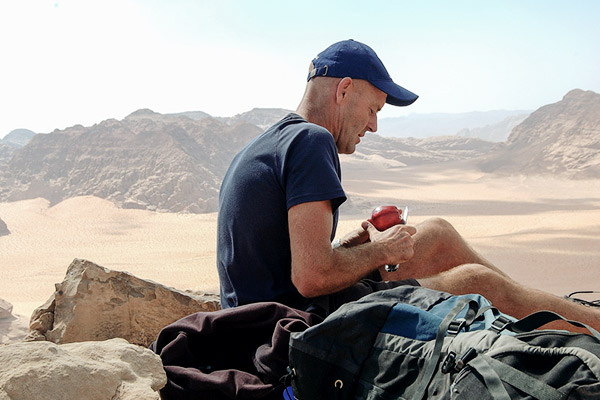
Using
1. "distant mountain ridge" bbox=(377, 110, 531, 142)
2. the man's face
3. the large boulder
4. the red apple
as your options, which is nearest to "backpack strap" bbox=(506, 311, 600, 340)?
the red apple

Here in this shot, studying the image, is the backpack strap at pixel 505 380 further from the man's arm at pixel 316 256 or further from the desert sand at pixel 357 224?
the desert sand at pixel 357 224

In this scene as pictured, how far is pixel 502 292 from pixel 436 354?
3.02ft

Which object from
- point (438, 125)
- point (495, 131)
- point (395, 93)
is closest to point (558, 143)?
point (395, 93)

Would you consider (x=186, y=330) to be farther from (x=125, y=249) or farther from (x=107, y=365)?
(x=125, y=249)

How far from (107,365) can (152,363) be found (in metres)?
0.16

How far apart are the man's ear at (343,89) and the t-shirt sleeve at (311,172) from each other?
0.44 meters

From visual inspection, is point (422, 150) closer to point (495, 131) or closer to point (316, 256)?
point (316, 256)

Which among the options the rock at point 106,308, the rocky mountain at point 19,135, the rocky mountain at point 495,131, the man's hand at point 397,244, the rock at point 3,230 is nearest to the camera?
the man's hand at point 397,244

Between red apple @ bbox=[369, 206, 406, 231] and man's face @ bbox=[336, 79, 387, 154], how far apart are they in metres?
0.31

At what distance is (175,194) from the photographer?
23.4 m

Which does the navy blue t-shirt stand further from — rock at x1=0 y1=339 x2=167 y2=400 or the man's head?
rock at x1=0 y1=339 x2=167 y2=400

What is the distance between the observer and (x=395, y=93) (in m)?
2.57

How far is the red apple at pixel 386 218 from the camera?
245cm

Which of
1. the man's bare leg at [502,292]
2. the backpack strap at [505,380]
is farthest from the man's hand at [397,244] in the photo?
the backpack strap at [505,380]
